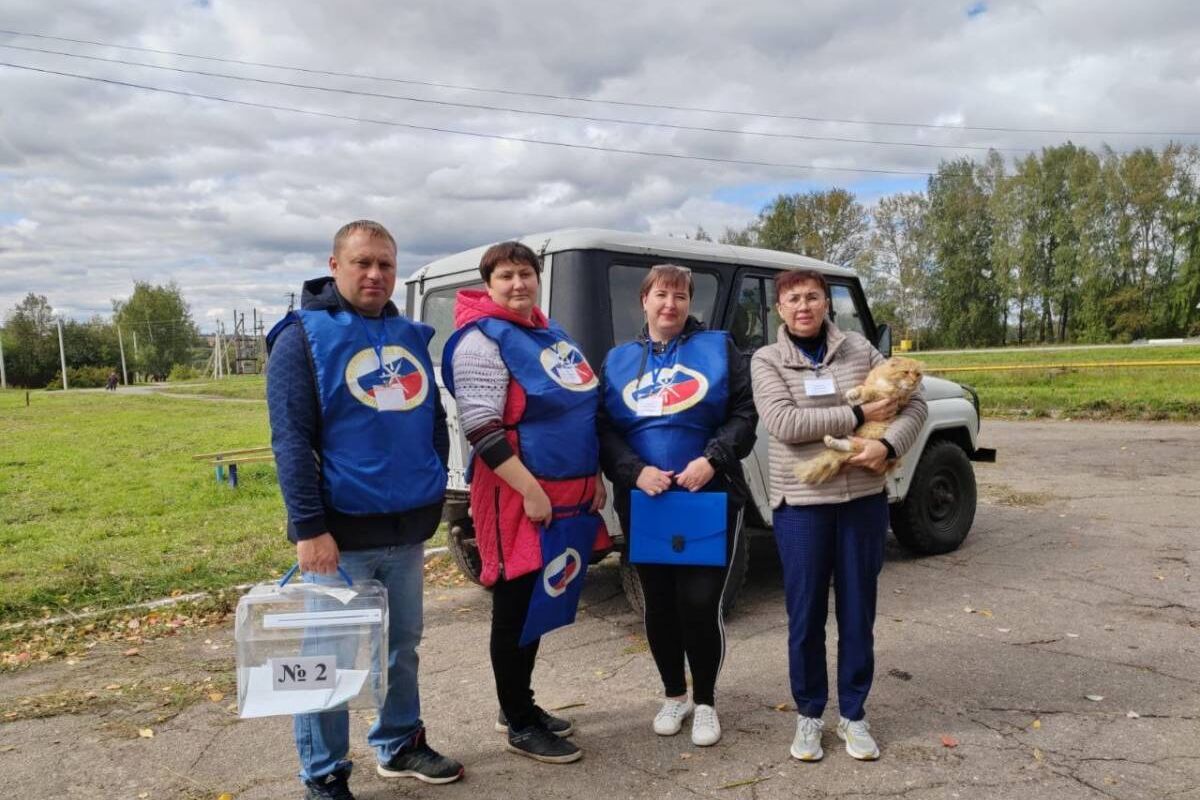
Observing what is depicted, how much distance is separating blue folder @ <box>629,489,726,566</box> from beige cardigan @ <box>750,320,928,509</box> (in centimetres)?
31

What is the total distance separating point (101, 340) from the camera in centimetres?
7319

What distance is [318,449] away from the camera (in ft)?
8.53

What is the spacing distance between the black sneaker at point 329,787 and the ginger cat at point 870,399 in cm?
189

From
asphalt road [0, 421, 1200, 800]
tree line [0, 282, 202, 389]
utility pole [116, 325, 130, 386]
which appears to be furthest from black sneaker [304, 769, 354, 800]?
utility pole [116, 325, 130, 386]

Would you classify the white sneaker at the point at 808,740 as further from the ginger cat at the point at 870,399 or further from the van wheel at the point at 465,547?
the van wheel at the point at 465,547

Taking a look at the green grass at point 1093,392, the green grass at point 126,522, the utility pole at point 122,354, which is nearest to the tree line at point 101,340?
the utility pole at point 122,354

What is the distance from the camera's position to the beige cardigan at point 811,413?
9.87ft

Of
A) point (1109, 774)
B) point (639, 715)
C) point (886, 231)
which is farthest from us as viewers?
point (886, 231)

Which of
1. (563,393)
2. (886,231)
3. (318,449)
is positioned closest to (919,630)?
(563,393)

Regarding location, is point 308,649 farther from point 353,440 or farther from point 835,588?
point 835,588

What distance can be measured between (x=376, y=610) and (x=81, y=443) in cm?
1707

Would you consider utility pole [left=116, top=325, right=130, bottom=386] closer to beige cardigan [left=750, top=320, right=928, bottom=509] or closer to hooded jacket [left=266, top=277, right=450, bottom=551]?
hooded jacket [left=266, top=277, right=450, bottom=551]

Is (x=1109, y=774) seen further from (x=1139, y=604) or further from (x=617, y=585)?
(x=617, y=585)

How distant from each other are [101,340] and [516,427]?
8312 cm
